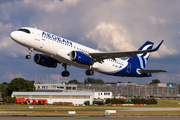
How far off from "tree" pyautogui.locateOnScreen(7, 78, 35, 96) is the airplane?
86.1m

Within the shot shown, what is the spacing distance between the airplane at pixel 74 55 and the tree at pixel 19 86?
86.1 m

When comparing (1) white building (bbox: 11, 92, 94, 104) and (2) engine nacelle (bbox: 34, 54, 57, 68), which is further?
(1) white building (bbox: 11, 92, 94, 104)

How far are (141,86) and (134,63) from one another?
14210cm

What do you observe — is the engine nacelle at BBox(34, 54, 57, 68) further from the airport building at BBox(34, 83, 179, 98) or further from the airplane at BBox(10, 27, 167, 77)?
the airport building at BBox(34, 83, 179, 98)

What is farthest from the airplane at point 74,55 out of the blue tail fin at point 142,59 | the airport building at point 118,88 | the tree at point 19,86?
the airport building at point 118,88

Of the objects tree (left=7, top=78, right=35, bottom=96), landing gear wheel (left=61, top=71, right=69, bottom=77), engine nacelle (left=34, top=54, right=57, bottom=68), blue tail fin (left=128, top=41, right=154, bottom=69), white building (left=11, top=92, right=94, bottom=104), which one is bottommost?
white building (left=11, top=92, right=94, bottom=104)

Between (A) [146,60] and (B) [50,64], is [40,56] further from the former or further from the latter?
(A) [146,60]

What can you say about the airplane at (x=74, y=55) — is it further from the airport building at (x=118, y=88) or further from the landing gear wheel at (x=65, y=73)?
the airport building at (x=118, y=88)

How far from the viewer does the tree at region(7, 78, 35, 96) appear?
136 m

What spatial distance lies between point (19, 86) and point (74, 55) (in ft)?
319

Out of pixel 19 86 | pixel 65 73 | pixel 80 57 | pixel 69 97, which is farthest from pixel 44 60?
pixel 19 86

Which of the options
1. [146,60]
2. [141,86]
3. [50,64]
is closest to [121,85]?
[141,86]

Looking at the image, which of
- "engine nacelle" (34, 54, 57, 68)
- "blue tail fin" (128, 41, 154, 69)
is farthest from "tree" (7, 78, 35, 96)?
"engine nacelle" (34, 54, 57, 68)

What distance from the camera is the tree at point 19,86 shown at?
136 meters
